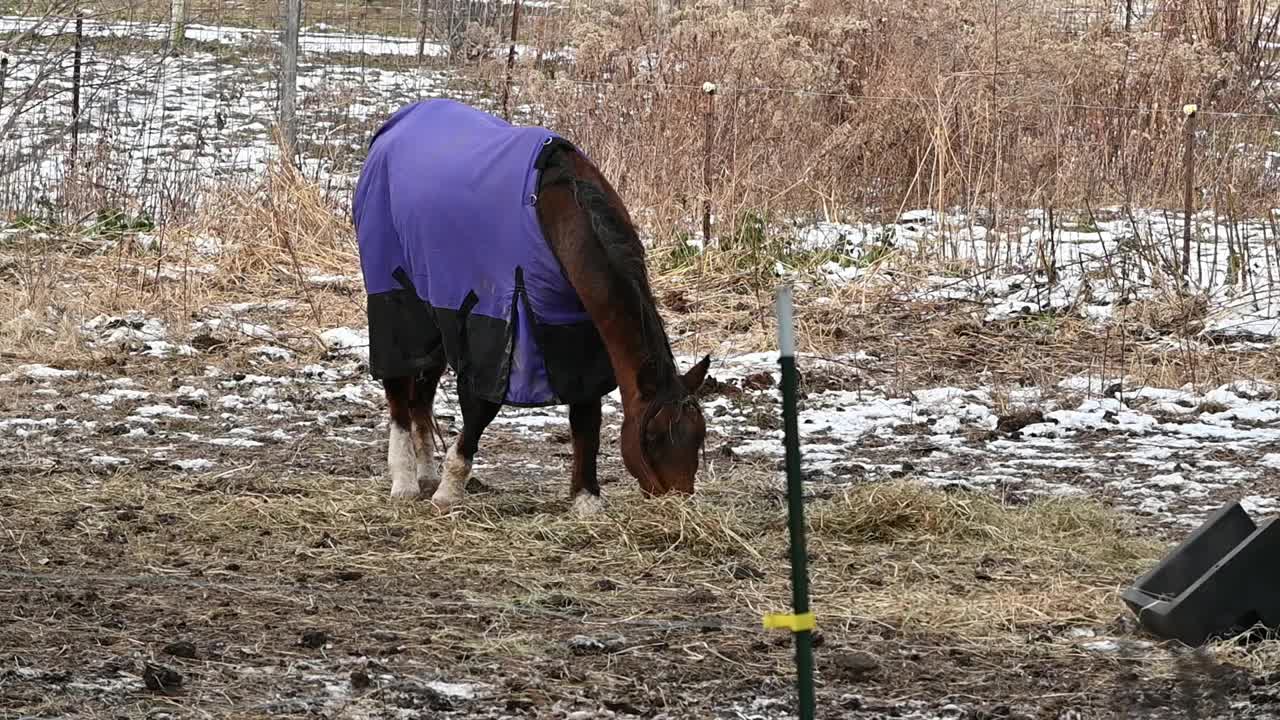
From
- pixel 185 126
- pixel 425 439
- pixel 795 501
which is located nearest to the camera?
pixel 795 501

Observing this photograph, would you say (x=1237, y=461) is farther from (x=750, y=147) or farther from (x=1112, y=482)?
(x=750, y=147)

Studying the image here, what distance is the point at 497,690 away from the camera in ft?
12.2

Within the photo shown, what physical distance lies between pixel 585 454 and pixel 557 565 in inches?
22.3

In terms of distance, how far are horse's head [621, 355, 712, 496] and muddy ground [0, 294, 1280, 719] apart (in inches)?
7.1

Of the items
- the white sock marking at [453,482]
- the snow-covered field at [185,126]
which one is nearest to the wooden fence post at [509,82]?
the snow-covered field at [185,126]

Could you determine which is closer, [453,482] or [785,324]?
[785,324]

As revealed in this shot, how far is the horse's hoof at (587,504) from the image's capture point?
531 centimetres

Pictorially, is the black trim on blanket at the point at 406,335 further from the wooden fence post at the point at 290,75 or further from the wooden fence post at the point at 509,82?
the wooden fence post at the point at 509,82

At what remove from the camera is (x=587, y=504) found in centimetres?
534

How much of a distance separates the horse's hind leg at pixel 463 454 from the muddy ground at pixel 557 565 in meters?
0.13

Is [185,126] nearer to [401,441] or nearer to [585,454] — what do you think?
[401,441]

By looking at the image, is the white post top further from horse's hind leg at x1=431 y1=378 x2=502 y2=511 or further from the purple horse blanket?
horse's hind leg at x1=431 y1=378 x2=502 y2=511

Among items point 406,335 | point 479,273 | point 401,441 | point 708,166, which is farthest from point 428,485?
point 708,166

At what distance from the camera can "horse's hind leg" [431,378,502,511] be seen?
5445mm
